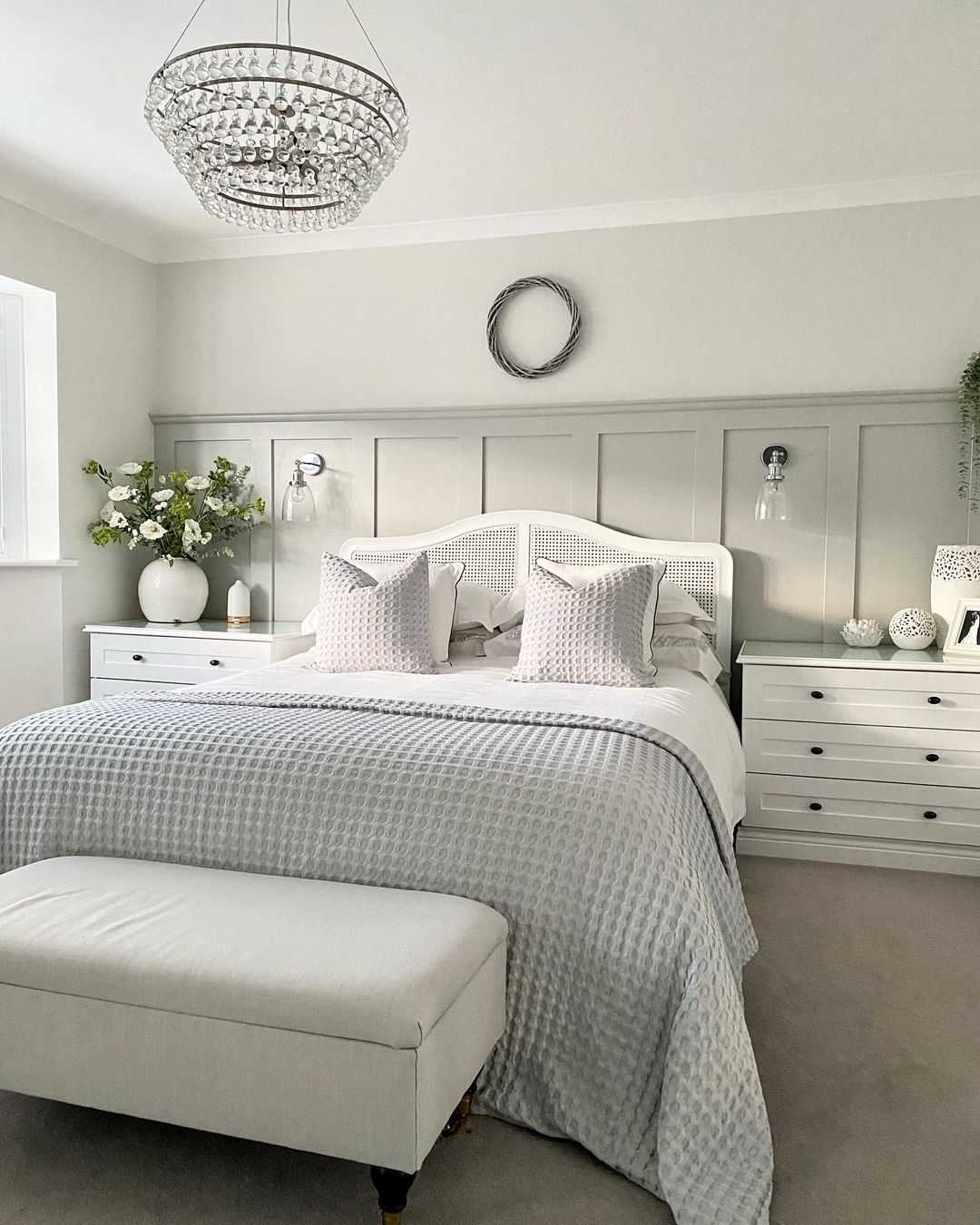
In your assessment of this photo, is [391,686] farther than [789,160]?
No

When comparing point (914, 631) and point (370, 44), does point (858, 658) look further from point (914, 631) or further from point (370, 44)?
point (370, 44)

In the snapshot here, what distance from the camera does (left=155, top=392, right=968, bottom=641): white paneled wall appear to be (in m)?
3.71

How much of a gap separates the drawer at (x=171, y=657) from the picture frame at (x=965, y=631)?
2532mm

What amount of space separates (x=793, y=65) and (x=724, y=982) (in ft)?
8.04

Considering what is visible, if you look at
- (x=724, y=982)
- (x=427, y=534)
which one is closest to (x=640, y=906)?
(x=724, y=982)

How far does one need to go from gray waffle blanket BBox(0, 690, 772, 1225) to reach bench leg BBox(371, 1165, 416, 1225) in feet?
1.18

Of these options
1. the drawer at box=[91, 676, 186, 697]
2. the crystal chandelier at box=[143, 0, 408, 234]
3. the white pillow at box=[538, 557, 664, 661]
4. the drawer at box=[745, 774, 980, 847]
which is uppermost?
the crystal chandelier at box=[143, 0, 408, 234]

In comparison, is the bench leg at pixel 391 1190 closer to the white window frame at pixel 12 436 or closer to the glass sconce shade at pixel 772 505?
the glass sconce shade at pixel 772 505

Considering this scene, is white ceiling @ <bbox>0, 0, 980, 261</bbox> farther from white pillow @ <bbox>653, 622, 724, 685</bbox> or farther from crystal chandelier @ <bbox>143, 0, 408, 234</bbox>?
white pillow @ <bbox>653, 622, 724, 685</bbox>

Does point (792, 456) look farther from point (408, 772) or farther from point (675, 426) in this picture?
point (408, 772)

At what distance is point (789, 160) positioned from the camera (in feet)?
11.2

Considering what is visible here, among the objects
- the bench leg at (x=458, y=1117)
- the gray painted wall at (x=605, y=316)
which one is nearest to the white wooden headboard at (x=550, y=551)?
the gray painted wall at (x=605, y=316)

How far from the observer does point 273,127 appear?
198 cm

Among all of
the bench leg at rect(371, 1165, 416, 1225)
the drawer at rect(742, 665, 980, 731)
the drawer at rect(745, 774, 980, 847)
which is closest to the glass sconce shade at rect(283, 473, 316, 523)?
the drawer at rect(742, 665, 980, 731)
